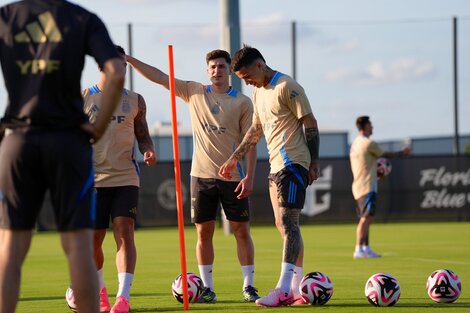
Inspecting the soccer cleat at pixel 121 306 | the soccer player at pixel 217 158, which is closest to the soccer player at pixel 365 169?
the soccer player at pixel 217 158

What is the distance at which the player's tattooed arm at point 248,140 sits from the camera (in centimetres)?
971

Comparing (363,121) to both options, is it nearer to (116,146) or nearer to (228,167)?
(228,167)

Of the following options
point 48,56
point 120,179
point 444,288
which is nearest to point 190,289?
point 120,179

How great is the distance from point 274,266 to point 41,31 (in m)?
9.20

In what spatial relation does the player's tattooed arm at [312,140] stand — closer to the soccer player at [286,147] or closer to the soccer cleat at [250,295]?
the soccer player at [286,147]

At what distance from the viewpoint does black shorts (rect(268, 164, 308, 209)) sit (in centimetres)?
923

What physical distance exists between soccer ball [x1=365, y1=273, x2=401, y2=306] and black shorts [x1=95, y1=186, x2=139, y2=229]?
7.23 ft

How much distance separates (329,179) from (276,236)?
5225 mm

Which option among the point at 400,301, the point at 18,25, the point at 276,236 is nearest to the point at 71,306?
the point at 400,301

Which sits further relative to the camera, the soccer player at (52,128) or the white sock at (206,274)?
the white sock at (206,274)

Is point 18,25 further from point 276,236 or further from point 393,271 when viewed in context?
point 276,236

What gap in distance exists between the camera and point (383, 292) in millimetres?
9102

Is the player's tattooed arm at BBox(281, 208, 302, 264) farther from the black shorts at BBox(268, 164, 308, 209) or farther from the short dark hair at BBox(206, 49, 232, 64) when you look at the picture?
the short dark hair at BBox(206, 49, 232, 64)

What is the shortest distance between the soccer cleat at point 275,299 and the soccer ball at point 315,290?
6.3 inches
